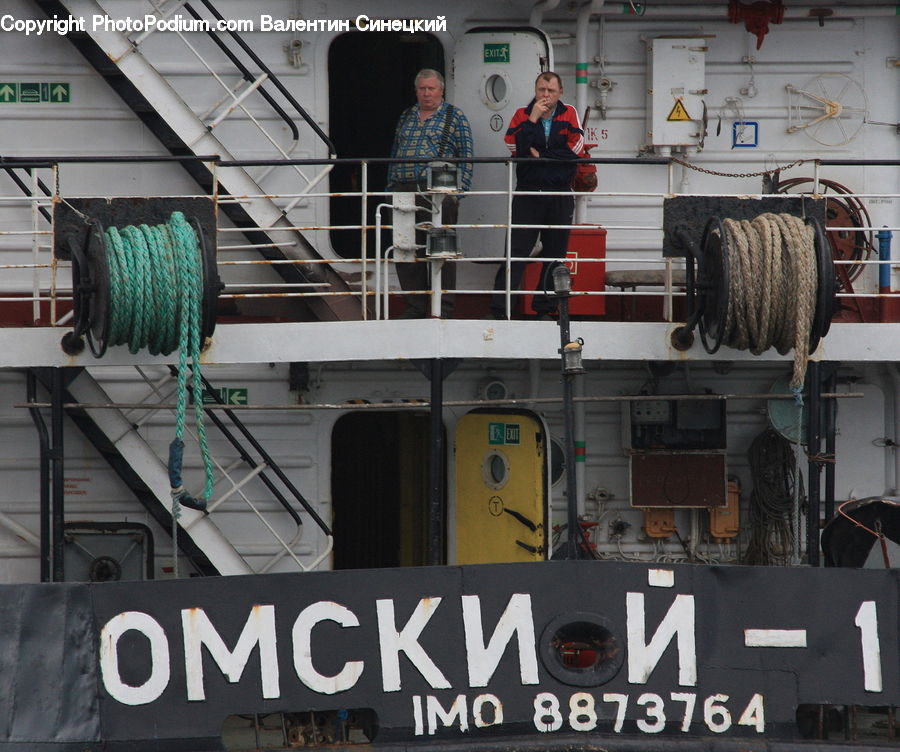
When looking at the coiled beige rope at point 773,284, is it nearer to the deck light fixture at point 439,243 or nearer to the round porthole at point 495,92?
the deck light fixture at point 439,243

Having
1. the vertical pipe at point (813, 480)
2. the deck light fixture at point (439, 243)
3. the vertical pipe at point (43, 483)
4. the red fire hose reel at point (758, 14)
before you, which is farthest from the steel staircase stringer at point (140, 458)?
the red fire hose reel at point (758, 14)

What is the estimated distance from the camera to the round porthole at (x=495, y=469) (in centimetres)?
922

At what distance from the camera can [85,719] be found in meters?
6.34

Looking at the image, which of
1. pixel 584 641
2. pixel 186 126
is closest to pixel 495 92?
pixel 186 126

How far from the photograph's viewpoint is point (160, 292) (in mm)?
7328

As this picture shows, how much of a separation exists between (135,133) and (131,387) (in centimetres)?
201

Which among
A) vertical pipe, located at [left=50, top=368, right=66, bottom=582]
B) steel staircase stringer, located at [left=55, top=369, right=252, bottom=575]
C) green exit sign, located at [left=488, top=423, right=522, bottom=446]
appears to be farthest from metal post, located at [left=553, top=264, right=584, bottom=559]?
vertical pipe, located at [left=50, top=368, right=66, bottom=582]

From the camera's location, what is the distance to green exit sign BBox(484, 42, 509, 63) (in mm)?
9375

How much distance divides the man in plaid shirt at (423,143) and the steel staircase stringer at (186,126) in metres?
0.55

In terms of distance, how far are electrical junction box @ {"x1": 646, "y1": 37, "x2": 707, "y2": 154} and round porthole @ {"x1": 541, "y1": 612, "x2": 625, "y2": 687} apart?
4.40 m

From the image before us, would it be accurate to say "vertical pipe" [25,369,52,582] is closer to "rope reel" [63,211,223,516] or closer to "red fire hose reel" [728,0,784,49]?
"rope reel" [63,211,223,516]

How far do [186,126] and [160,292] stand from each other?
2128 millimetres

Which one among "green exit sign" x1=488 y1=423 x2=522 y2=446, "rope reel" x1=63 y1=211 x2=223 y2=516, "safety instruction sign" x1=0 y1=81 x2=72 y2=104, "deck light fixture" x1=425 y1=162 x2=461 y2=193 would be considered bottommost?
"green exit sign" x1=488 y1=423 x2=522 y2=446

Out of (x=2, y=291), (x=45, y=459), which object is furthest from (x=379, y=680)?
(x=2, y=291)
